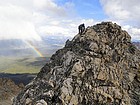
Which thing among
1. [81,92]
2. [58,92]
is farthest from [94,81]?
[58,92]

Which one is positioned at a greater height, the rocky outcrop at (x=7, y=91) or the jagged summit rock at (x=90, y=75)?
the jagged summit rock at (x=90, y=75)

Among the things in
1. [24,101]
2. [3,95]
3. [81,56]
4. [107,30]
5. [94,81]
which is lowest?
[3,95]

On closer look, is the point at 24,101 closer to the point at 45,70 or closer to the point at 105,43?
the point at 45,70

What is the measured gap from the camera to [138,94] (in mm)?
38344

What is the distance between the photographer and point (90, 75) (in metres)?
37.6

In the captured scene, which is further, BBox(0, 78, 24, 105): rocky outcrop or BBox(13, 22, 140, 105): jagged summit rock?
BBox(0, 78, 24, 105): rocky outcrop

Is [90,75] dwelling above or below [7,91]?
above

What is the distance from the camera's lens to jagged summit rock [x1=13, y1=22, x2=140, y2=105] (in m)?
35.8

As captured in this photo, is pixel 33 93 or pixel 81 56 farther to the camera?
pixel 81 56

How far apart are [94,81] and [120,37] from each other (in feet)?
38.7

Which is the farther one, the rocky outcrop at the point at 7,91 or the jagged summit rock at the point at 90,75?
the rocky outcrop at the point at 7,91

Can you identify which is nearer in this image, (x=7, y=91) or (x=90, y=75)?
(x=90, y=75)

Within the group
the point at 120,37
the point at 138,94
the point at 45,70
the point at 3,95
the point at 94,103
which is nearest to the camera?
the point at 94,103

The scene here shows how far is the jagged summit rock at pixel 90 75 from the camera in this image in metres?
35.8
